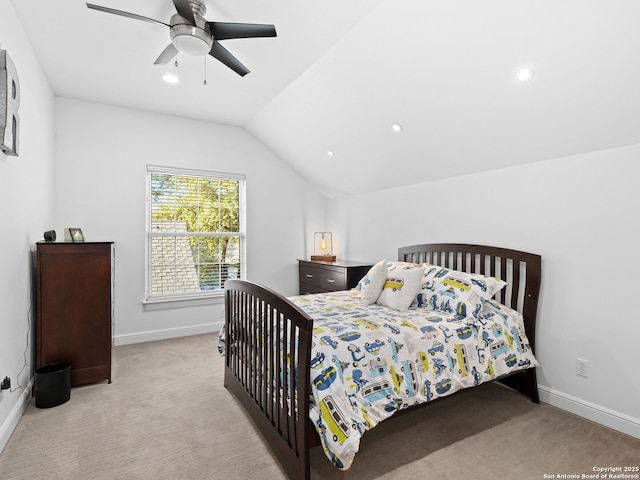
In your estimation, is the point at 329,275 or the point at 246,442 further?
the point at 329,275

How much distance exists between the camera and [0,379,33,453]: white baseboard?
2.07 metres

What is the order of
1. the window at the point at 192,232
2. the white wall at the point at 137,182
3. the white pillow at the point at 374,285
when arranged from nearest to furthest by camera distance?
the white pillow at the point at 374,285 < the white wall at the point at 137,182 < the window at the point at 192,232

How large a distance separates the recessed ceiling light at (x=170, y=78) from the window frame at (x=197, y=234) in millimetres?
1193

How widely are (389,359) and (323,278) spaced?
2.57 metres

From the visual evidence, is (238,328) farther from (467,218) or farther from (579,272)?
(579,272)

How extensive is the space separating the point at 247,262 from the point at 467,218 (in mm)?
2876

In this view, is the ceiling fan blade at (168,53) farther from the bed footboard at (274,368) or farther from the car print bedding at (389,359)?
the car print bedding at (389,359)

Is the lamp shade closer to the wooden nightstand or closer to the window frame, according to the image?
the wooden nightstand

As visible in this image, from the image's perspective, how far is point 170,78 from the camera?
10.9 feet

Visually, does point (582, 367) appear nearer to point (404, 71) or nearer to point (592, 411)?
point (592, 411)

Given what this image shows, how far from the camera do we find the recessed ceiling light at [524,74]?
84.5 inches

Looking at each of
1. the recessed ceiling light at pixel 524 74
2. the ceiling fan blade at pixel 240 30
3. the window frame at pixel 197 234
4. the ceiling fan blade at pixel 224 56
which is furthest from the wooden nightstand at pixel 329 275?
the ceiling fan blade at pixel 240 30

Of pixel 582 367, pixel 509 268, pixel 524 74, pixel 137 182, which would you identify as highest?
pixel 524 74

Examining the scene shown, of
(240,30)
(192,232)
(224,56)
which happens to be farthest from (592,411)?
(192,232)
